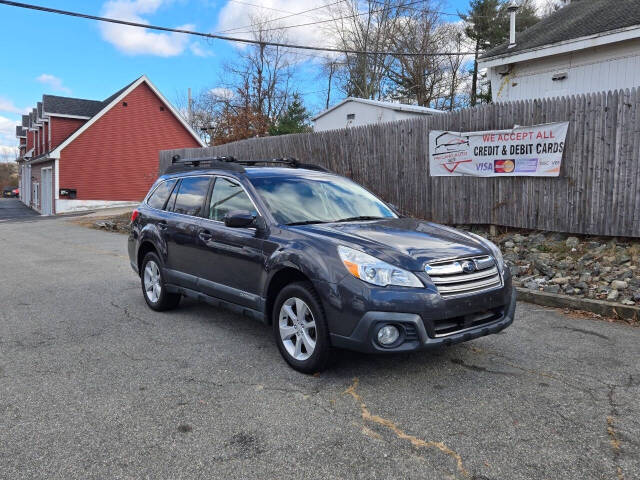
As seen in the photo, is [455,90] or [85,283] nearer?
[85,283]

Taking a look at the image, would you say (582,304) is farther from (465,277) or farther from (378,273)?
(378,273)

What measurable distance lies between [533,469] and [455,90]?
38.9 meters

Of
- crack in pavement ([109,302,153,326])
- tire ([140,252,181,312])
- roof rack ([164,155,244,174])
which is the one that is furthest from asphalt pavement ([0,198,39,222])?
roof rack ([164,155,244,174])

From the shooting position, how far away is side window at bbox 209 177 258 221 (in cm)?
487

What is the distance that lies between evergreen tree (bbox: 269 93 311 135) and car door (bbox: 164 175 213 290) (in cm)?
2894

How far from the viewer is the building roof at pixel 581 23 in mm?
12286

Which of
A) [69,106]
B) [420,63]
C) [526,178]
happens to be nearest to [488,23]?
[420,63]

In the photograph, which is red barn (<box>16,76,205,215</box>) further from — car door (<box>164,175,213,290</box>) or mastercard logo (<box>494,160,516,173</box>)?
car door (<box>164,175,213,290</box>)

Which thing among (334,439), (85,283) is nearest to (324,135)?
(85,283)

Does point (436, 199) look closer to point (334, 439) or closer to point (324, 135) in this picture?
point (324, 135)

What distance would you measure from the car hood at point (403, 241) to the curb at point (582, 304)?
246 centimetres

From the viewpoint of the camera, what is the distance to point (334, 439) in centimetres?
308

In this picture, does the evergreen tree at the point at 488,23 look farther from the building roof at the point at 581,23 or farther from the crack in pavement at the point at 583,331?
the crack in pavement at the point at 583,331

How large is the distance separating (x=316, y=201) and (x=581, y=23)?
1244 centimetres
